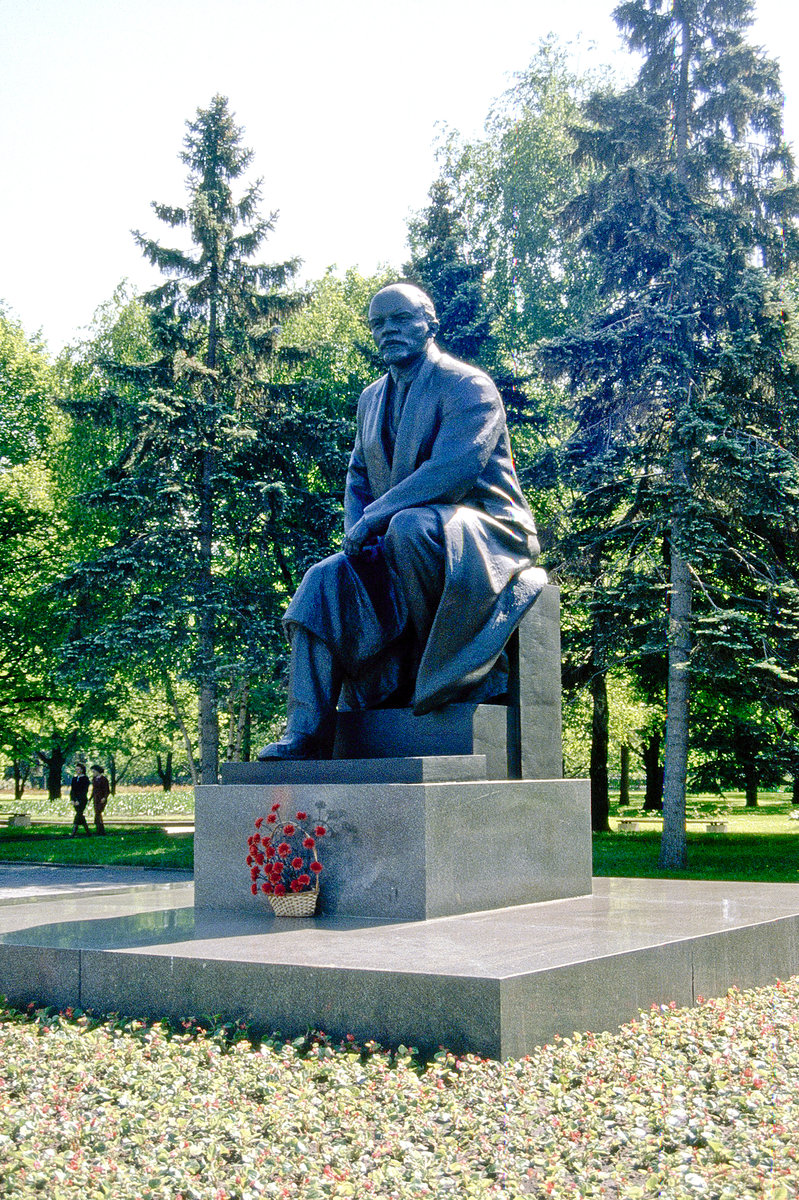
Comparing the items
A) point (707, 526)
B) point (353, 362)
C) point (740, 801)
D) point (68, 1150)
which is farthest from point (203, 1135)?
point (740, 801)

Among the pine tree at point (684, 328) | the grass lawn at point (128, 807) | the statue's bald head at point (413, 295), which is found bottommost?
the grass lawn at point (128, 807)

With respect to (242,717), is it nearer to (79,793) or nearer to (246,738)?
(246,738)

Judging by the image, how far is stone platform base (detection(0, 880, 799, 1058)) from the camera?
3.96 metres

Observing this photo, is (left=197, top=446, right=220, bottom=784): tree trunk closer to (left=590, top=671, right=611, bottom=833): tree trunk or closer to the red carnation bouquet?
(left=590, top=671, right=611, bottom=833): tree trunk

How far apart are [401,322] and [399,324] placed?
2cm

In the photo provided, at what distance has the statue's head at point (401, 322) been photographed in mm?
6539

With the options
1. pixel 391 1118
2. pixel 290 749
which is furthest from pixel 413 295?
pixel 391 1118

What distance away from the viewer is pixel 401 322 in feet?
21.5

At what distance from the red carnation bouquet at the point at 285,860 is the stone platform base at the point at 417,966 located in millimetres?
150

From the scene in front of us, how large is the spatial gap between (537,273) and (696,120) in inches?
434

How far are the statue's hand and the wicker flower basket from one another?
5.78ft

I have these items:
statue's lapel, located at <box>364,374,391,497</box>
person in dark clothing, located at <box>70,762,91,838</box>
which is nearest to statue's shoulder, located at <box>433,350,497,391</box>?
statue's lapel, located at <box>364,374,391,497</box>

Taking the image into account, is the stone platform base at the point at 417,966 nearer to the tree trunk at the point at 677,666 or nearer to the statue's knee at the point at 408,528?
the statue's knee at the point at 408,528

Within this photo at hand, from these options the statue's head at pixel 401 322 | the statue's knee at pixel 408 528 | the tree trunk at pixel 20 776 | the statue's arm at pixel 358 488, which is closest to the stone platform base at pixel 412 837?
the statue's knee at pixel 408 528
